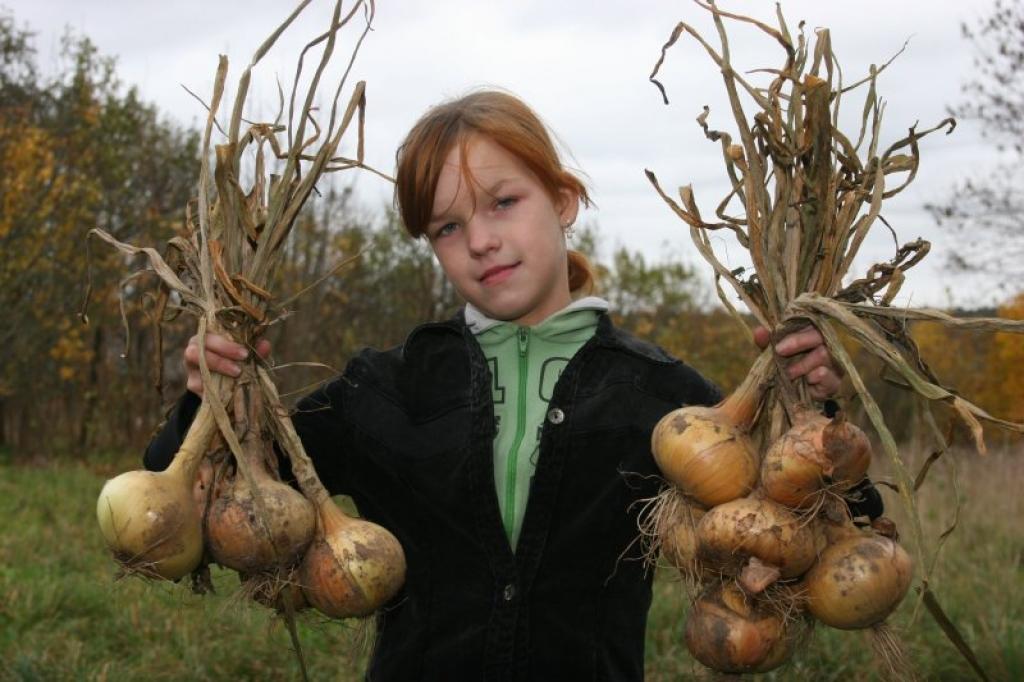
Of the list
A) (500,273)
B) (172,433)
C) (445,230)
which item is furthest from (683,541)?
(172,433)

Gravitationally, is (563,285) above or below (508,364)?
above

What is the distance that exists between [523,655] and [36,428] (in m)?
12.4

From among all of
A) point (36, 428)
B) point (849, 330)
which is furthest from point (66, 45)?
point (849, 330)

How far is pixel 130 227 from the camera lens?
12242 millimetres

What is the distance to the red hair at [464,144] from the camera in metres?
2.15

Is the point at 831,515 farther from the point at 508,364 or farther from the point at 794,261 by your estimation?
the point at 508,364

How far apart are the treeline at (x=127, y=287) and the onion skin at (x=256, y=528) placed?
8541 millimetres

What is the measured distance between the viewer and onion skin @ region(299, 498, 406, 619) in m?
1.77

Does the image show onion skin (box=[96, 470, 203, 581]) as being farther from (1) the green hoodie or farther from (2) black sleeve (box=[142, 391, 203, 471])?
(1) the green hoodie

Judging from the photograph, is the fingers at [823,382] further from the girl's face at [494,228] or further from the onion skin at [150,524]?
the onion skin at [150,524]

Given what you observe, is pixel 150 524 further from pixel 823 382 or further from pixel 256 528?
pixel 823 382

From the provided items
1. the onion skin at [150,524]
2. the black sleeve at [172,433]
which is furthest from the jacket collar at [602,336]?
the onion skin at [150,524]

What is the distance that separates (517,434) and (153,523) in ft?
2.61

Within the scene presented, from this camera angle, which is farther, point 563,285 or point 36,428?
point 36,428
